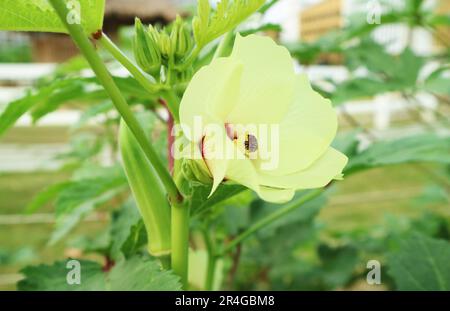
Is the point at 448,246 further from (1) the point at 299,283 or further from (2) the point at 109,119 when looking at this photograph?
(2) the point at 109,119

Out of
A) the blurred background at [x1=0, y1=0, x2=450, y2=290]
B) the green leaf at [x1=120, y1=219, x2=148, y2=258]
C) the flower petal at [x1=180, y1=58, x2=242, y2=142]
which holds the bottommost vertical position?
the green leaf at [x1=120, y1=219, x2=148, y2=258]

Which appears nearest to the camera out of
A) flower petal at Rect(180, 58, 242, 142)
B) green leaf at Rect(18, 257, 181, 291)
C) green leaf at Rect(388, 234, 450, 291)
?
flower petal at Rect(180, 58, 242, 142)

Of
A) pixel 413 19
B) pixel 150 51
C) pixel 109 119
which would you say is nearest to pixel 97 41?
pixel 150 51

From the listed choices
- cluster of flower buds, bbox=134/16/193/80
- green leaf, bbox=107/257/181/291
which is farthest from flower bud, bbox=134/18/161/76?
green leaf, bbox=107/257/181/291

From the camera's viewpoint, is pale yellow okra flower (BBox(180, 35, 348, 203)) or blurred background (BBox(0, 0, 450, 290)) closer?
pale yellow okra flower (BBox(180, 35, 348, 203))

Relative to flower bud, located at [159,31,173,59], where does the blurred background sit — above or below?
above

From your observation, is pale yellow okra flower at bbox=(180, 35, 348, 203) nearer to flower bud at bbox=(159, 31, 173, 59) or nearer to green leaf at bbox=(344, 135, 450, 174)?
flower bud at bbox=(159, 31, 173, 59)

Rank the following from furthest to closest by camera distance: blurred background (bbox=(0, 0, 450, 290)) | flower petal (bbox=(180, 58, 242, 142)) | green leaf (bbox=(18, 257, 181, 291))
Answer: blurred background (bbox=(0, 0, 450, 290)), green leaf (bbox=(18, 257, 181, 291)), flower petal (bbox=(180, 58, 242, 142))
